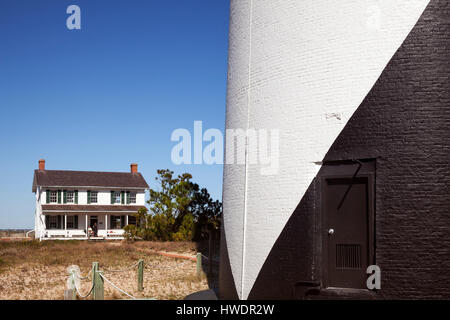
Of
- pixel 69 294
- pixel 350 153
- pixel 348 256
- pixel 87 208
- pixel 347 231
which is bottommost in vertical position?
pixel 69 294

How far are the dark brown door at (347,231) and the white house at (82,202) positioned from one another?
3104 centimetres

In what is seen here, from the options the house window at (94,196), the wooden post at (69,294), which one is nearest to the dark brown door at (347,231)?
the wooden post at (69,294)

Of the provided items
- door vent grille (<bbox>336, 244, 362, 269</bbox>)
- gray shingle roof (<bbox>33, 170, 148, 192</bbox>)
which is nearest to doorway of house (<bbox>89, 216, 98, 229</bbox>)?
gray shingle roof (<bbox>33, 170, 148, 192</bbox>)

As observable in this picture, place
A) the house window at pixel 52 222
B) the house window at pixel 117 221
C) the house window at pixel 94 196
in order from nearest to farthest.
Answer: the house window at pixel 52 222
the house window at pixel 94 196
the house window at pixel 117 221

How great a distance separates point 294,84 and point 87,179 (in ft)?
110

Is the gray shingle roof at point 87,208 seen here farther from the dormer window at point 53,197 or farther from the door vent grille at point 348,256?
the door vent grille at point 348,256

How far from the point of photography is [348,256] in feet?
28.7

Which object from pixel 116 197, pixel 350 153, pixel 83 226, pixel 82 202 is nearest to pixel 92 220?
pixel 83 226

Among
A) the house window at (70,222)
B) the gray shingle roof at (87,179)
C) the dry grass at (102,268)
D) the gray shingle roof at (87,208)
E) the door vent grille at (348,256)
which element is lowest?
the dry grass at (102,268)

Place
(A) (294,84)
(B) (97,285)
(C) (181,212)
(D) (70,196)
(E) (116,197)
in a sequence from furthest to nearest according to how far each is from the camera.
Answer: (E) (116,197)
(D) (70,196)
(C) (181,212)
(B) (97,285)
(A) (294,84)

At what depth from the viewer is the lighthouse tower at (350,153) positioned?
8156 mm

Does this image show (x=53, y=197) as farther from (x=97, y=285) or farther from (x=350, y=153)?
(x=350, y=153)

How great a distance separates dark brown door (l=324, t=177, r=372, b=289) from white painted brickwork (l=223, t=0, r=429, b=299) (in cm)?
60
